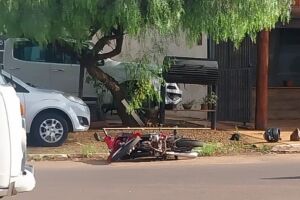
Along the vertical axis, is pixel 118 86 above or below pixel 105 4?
below

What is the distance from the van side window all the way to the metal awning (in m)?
2.55

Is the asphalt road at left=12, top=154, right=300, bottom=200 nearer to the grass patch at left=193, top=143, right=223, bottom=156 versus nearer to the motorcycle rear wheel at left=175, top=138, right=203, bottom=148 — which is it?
the motorcycle rear wheel at left=175, top=138, right=203, bottom=148

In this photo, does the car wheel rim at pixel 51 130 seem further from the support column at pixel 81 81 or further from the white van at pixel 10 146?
the white van at pixel 10 146

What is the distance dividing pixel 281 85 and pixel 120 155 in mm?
9119

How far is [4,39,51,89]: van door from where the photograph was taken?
699 inches

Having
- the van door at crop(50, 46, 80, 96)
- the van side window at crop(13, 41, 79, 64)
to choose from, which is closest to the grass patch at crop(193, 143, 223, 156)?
the van side window at crop(13, 41, 79, 64)

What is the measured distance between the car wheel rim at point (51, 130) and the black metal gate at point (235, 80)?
6.25 metres

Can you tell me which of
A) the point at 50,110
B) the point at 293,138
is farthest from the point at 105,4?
the point at 293,138

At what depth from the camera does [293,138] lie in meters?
15.8

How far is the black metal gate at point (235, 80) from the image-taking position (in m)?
19.0

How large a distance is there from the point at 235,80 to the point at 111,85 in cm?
424

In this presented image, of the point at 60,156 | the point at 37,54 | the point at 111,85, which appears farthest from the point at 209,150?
the point at 37,54

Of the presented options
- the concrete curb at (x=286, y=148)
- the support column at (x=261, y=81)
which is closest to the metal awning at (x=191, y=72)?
the support column at (x=261, y=81)

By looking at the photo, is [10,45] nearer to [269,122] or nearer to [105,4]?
[105,4]
